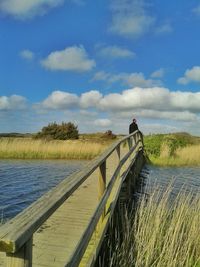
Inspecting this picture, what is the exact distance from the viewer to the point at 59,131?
50.1m

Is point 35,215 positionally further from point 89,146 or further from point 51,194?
point 89,146

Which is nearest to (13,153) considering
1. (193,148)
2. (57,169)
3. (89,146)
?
(89,146)

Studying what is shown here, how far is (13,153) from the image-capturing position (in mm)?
32531

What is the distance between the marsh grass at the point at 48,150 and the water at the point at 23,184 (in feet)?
14.5

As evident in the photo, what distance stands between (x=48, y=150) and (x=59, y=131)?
58.6ft

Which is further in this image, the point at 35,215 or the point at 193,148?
the point at 193,148

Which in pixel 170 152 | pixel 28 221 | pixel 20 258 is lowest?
pixel 170 152

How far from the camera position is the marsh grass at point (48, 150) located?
105 ft

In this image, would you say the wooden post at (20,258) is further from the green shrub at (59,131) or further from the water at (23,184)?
the green shrub at (59,131)

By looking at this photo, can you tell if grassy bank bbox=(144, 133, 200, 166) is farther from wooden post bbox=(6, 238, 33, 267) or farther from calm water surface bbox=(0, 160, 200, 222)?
wooden post bbox=(6, 238, 33, 267)

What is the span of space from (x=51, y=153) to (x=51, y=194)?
29121 millimetres

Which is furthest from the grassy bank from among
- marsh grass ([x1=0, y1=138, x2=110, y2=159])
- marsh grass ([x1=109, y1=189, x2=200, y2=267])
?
marsh grass ([x1=109, y1=189, x2=200, y2=267])

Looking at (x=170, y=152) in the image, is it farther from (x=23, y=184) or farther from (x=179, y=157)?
(x=23, y=184)

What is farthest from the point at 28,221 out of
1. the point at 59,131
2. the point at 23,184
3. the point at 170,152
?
the point at 59,131
